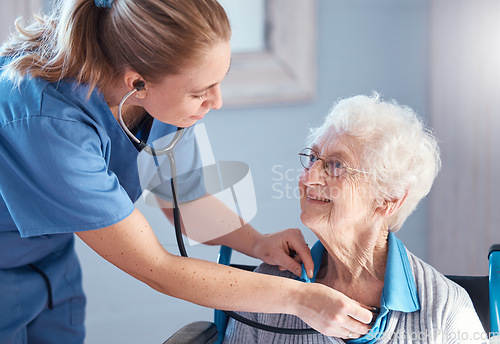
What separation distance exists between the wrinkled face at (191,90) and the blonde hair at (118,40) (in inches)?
0.6

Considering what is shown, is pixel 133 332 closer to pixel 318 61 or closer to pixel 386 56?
pixel 318 61

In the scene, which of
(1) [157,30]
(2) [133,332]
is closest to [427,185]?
(1) [157,30]

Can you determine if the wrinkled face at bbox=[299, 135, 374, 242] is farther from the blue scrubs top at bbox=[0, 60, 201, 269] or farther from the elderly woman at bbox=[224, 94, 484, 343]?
the blue scrubs top at bbox=[0, 60, 201, 269]

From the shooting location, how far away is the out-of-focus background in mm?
1901

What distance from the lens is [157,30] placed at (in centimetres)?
79

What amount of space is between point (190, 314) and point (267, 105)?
2.68 feet

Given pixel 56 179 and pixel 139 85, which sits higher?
pixel 139 85

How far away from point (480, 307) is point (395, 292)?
223mm

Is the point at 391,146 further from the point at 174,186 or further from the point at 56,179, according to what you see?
the point at 56,179

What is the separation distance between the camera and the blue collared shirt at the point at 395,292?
103cm

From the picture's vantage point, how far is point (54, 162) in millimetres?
796

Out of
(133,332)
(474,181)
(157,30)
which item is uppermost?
(157,30)

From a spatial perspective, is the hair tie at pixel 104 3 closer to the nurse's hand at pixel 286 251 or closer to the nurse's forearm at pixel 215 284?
the nurse's forearm at pixel 215 284

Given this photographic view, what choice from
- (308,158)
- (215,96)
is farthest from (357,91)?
(215,96)
